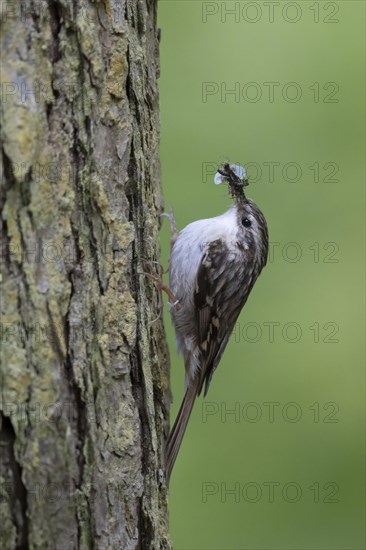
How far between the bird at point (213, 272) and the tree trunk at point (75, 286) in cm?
113

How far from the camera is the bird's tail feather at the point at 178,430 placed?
112 inches

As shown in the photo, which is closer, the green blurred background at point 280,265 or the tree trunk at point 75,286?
the tree trunk at point 75,286

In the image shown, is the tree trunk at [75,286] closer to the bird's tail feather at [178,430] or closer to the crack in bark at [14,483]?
the crack in bark at [14,483]

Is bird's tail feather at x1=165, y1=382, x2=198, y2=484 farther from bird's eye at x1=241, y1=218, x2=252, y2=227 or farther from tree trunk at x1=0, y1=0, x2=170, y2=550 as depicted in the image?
bird's eye at x1=241, y1=218, x2=252, y2=227

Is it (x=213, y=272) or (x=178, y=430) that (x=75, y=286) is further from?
(x=213, y=272)

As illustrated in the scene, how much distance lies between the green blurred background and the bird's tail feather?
2.26ft

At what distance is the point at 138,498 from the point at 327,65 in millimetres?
3599

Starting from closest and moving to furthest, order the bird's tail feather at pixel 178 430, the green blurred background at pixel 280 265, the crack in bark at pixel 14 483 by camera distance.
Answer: the crack in bark at pixel 14 483 < the bird's tail feather at pixel 178 430 < the green blurred background at pixel 280 265

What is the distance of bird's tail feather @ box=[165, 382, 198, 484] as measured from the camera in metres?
2.84

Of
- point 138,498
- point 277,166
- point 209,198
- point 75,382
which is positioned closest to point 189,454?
point 209,198

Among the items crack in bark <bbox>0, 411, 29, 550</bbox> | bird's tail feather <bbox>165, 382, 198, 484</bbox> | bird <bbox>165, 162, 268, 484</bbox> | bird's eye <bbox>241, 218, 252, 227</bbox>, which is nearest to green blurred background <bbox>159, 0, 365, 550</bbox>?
bird <bbox>165, 162, 268, 484</bbox>

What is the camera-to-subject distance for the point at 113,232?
2258 millimetres

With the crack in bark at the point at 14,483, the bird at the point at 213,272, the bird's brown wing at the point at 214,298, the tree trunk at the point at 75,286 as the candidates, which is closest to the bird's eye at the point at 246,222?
the bird at the point at 213,272

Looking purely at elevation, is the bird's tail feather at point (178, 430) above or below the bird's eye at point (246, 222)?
below
